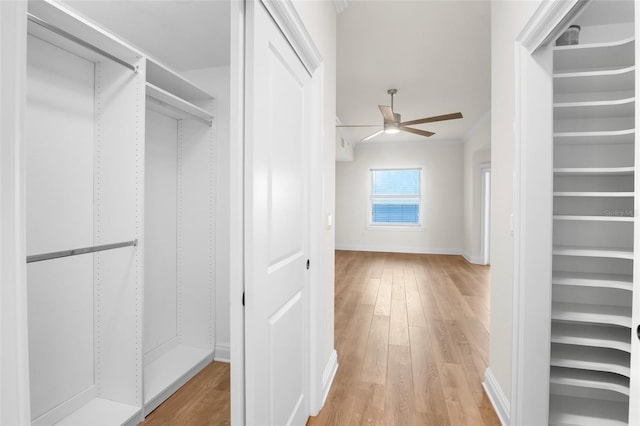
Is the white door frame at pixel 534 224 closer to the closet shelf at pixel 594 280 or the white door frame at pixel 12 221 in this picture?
the closet shelf at pixel 594 280

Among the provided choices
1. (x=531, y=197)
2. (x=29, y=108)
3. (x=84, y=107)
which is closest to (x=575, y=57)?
(x=531, y=197)

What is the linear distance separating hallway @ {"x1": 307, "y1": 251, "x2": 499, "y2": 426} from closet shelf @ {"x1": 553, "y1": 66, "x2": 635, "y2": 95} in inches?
75.0

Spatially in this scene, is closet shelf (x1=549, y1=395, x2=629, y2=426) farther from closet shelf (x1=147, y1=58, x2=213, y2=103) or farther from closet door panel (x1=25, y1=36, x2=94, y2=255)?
closet shelf (x1=147, y1=58, x2=213, y2=103)

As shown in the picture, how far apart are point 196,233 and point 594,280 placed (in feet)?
8.53

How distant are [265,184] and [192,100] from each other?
1759 millimetres

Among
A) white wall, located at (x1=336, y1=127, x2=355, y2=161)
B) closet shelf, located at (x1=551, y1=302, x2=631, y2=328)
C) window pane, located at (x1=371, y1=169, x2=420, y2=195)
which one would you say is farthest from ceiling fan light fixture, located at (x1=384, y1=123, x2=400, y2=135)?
window pane, located at (x1=371, y1=169, x2=420, y2=195)

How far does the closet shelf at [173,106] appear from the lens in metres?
2.03

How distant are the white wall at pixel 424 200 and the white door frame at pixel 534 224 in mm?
6315

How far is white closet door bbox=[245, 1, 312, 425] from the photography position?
114 cm

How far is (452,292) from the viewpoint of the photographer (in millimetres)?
4430

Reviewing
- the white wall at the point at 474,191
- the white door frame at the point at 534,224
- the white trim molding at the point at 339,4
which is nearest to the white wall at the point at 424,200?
the white wall at the point at 474,191

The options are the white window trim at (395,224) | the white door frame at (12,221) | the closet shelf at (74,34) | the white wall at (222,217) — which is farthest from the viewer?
the white window trim at (395,224)

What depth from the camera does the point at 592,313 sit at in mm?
1702

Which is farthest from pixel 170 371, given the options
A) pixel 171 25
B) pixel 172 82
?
pixel 171 25
